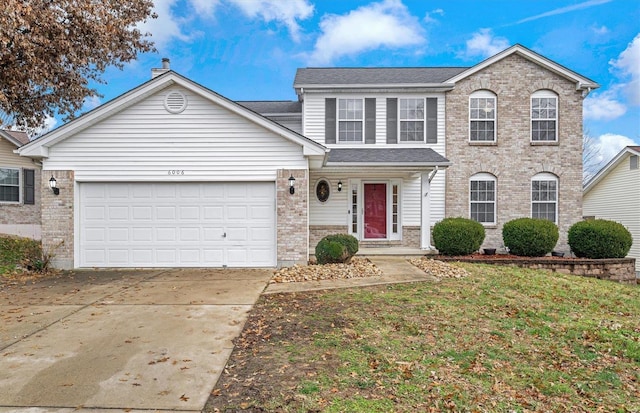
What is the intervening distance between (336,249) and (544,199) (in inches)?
359

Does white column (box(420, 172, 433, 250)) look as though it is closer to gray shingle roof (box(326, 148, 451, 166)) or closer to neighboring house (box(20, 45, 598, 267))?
neighboring house (box(20, 45, 598, 267))

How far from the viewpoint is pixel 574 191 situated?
1396 cm

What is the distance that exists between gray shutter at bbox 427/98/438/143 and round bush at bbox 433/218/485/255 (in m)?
3.66

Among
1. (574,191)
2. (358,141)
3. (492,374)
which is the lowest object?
(492,374)

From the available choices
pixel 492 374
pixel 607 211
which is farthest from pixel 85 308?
pixel 607 211

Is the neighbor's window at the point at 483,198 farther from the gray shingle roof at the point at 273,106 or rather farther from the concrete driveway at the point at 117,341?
the concrete driveway at the point at 117,341

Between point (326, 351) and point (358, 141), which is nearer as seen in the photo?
point (326, 351)

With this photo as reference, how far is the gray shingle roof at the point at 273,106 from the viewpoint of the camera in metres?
15.6

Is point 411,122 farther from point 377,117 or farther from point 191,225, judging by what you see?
point 191,225

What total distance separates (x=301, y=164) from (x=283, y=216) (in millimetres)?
1499

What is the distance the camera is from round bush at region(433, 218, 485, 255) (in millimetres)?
11703

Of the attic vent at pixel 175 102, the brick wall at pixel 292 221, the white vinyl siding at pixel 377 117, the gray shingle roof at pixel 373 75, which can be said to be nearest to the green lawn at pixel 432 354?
the brick wall at pixel 292 221

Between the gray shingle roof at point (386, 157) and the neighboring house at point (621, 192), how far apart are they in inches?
455

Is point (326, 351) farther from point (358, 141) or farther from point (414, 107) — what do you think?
point (414, 107)
